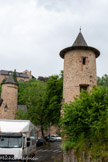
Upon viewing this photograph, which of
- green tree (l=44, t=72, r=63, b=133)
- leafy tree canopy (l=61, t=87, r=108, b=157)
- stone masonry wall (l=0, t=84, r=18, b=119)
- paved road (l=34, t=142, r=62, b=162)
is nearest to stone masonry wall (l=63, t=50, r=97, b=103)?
paved road (l=34, t=142, r=62, b=162)

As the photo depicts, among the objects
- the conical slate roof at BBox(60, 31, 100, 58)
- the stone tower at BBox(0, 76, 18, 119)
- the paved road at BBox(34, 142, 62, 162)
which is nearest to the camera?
the paved road at BBox(34, 142, 62, 162)

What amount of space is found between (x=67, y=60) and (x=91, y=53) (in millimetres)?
2505

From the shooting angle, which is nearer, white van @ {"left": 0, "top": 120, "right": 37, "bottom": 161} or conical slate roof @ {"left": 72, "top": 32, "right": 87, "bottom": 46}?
white van @ {"left": 0, "top": 120, "right": 37, "bottom": 161}

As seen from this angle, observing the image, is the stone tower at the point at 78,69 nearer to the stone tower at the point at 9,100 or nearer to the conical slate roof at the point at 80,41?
the conical slate roof at the point at 80,41

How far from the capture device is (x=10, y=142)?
13.0 metres

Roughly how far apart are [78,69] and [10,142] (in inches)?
388

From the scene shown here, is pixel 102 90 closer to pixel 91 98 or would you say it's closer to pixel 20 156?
pixel 91 98

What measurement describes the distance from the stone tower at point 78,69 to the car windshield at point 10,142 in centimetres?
772

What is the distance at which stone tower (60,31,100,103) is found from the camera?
63.7ft

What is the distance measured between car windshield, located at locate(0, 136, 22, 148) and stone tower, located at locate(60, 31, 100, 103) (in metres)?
7.72

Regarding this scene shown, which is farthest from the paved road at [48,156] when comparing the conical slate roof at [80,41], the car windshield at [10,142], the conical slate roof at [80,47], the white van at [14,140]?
the conical slate roof at [80,41]

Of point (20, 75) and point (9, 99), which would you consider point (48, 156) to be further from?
point (20, 75)

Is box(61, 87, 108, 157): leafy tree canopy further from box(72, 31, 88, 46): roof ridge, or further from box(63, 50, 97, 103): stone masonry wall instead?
box(72, 31, 88, 46): roof ridge

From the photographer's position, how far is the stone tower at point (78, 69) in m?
19.4
